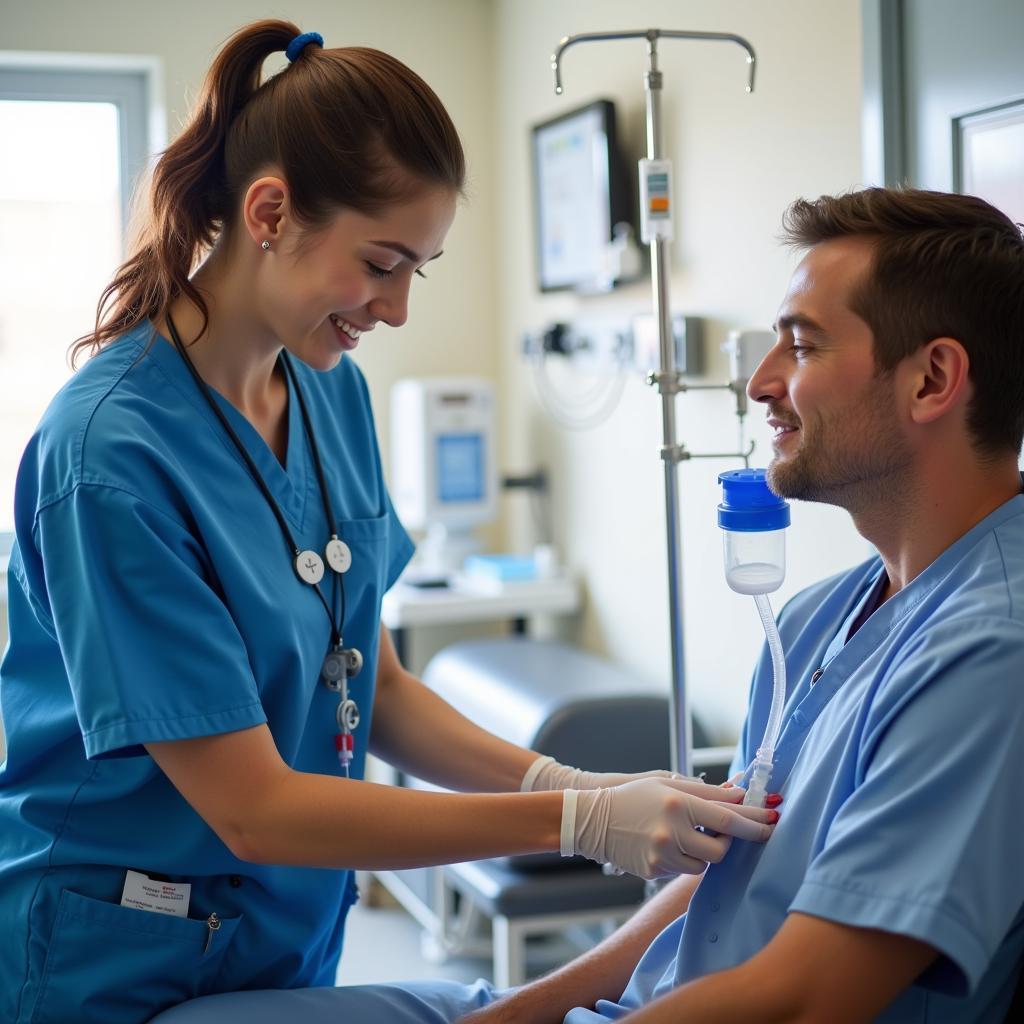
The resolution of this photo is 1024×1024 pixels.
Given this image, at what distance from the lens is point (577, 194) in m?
3.14

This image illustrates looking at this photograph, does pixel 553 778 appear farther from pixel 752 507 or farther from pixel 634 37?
pixel 634 37

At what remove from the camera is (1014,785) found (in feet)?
3.20

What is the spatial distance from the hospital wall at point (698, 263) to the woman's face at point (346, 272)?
32.1 inches

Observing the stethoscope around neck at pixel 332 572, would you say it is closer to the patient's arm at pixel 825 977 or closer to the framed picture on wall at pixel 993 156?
the patient's arm at pixel 825 977

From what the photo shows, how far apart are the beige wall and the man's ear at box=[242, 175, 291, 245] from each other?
1.15m

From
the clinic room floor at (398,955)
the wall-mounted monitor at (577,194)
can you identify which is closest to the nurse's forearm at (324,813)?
the clinic room floor at (398,955)

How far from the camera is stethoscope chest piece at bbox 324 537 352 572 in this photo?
1387 millimetres

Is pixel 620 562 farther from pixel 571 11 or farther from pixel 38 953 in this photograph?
pixel 38 953

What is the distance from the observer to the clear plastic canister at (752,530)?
128 centimetres

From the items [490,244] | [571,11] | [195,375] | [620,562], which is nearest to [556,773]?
[195,375]

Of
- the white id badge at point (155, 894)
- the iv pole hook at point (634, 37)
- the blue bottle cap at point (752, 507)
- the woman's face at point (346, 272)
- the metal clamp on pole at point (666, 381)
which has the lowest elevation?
the white id badge at point (155, 894)

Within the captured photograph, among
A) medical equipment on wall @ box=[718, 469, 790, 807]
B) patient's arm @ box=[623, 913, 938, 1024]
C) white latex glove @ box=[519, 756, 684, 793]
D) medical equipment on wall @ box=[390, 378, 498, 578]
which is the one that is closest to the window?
medical equipment on wall @ box=[390, 378, 498, 578]

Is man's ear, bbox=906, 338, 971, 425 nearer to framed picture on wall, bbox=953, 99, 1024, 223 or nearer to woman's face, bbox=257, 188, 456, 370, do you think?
woman's face, bbox=257, 188, 456, 370

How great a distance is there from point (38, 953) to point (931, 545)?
94 centimetres
